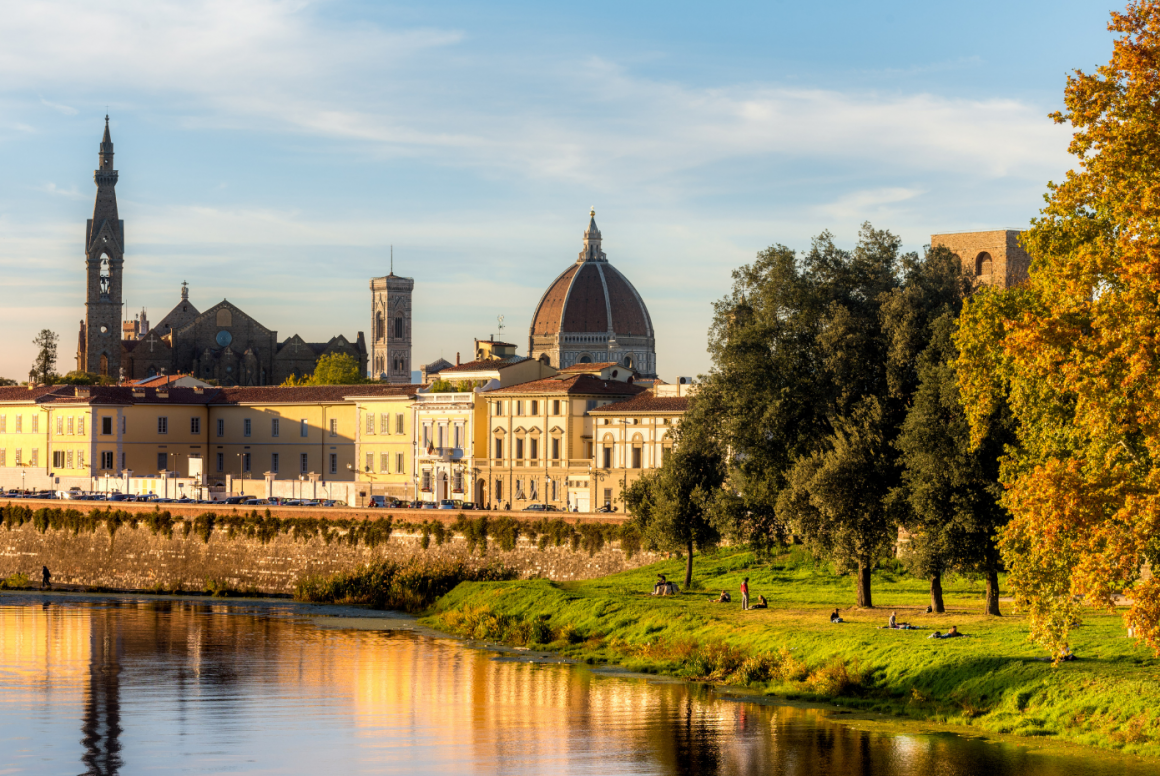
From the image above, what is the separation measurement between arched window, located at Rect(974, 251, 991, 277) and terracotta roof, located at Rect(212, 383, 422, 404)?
35.7 meters

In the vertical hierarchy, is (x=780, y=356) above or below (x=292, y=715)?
above

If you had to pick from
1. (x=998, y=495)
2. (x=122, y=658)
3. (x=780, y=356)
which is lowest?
(x=122, y=658)

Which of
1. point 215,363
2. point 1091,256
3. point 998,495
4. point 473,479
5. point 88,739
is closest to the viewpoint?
point 1091,256

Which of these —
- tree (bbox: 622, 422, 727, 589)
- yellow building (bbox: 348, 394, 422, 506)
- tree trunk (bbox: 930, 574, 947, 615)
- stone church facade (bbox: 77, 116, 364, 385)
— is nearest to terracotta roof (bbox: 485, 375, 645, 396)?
yellow building (bbox: 348, 394, 422, 506)

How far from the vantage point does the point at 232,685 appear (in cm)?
3925

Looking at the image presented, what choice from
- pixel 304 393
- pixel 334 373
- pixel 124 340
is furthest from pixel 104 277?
pixel 304 393

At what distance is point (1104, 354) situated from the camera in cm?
2664

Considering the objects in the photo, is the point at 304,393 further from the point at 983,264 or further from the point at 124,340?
the point at 124,340

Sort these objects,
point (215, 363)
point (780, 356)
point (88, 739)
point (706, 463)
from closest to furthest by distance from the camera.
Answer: point (88, 739) → point (780, 356) → point (706, 463) → point (215, 363)

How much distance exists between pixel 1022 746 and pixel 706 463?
83.6ft

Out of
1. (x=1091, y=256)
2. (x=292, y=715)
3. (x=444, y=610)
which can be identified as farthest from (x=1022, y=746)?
(x=444, y=610)

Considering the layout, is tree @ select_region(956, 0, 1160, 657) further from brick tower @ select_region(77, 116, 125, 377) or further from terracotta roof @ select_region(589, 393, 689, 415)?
brick tower @ select_region(77, 116, 125, 377)

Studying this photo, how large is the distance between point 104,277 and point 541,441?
10499 centimetres

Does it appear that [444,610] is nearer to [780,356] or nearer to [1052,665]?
[780,356]
